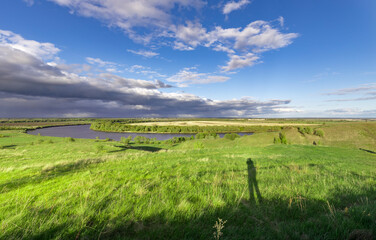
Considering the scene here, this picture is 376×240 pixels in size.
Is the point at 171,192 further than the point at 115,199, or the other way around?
the point at 171,192

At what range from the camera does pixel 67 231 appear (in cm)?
247

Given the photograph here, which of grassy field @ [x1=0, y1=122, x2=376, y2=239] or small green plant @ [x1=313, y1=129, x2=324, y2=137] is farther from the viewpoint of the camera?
small green plant @ [x1=313, y1=129, x2=324, y2=137]

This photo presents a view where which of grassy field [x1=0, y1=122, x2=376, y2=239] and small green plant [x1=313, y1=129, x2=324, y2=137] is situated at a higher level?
grassy field [x1=0, y1=122, x2=376, y2=239]

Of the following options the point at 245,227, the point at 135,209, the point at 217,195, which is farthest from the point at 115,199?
the point at 245,227

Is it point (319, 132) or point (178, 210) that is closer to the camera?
point (178, 210)

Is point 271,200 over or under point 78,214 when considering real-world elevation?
under

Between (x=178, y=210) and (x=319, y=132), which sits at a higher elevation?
(x=178, y=210)

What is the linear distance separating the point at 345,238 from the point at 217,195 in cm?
231

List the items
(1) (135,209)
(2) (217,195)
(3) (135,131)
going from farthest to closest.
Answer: (3) (135,131) < (2) (217,195) < (1) (135,209)

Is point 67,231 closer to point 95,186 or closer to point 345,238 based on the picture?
point 95,186

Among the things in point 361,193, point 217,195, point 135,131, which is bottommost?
point 135,131

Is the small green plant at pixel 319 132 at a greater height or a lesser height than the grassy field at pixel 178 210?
lesser

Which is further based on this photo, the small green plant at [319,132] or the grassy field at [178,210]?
the small green plant at [319,132]

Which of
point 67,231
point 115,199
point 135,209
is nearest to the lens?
point 67,231
